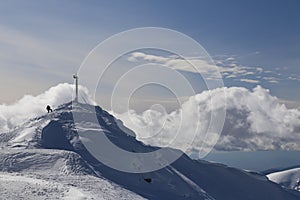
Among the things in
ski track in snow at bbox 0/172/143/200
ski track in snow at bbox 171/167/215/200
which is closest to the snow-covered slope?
→ ski track in snow at bbox 0/172/143/200

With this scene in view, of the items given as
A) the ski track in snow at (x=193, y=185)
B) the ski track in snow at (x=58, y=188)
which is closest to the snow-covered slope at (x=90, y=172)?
the ski track in snow at (x=58, y=188)

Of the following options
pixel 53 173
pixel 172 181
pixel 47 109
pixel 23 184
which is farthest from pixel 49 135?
pixel 23 184

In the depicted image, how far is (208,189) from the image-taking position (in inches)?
3772

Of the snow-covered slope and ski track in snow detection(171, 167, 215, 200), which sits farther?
ski track in snow detection(171, 167, 215, 200)

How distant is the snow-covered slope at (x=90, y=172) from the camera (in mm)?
59062

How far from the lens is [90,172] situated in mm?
70812

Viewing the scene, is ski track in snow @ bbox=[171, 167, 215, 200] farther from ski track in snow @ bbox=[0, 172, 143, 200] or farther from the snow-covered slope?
ski track in snow @ bbox=[0, 172, 143, 200]

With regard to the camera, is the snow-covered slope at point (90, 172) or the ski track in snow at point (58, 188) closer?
the ski track in snow at point (58, 188)

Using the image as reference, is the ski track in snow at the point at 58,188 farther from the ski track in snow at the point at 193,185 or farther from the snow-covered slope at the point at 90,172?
the ski track in snow at the point at 193,185

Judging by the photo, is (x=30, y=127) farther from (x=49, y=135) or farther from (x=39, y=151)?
(x=39, y=151)

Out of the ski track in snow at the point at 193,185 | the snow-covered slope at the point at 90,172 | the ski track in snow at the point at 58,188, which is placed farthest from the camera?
the ski track in snow at the point at 193,185

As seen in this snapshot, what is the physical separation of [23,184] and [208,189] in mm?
54607

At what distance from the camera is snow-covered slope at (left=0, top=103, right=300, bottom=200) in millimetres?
59062

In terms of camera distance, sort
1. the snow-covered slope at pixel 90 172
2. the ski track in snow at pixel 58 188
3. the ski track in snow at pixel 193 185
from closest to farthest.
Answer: the ski track in snow at pixel 58 188 < the snow-covered slope at pixel 90 172 < the ski track in snow at pixel 193 185
